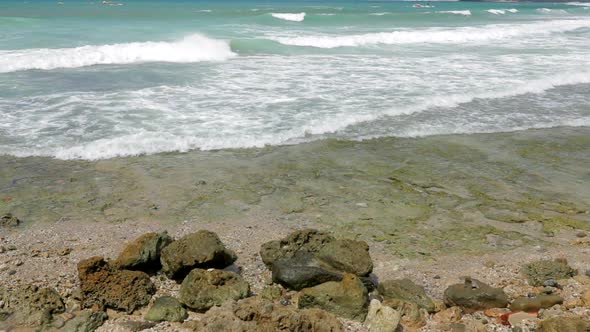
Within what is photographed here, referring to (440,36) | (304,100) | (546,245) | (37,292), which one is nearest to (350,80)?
(304,100)

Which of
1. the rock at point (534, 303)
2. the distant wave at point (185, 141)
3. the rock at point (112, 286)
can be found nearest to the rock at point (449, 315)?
the rock at point (534, 303)

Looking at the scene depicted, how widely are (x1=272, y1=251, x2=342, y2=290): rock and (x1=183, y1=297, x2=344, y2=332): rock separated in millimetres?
549

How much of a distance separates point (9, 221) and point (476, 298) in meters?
5.13

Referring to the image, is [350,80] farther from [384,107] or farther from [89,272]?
[89,272]

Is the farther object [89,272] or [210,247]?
[210,247]

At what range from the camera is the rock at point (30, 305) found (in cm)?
424

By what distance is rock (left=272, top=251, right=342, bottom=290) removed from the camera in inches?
183

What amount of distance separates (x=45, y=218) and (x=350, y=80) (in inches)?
390

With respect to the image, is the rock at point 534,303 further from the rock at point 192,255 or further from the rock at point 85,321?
the rock at point 85,321

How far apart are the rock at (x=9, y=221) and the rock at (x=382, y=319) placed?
421cm

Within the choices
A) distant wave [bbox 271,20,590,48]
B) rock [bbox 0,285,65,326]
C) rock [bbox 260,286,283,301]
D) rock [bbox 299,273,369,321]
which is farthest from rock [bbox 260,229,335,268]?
distant wave [bbox 271,20,590,48]

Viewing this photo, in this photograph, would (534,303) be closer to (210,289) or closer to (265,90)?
(210,289)

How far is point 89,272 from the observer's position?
15.1 feet

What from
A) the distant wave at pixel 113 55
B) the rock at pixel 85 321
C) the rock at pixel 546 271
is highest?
the distant wave at pixel 113 55
